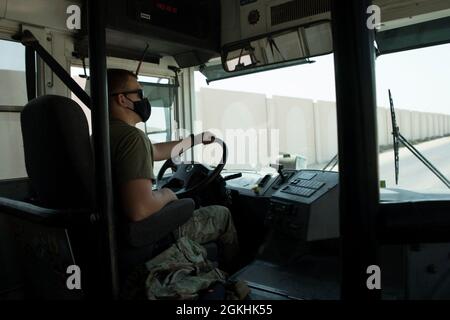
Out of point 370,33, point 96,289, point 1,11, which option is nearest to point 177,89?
point 1,11

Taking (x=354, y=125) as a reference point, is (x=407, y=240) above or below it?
below

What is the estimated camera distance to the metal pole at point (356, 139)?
754 mm

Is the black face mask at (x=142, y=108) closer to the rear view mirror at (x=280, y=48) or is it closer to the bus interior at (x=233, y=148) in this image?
the bus interior at (x=233, y=148)

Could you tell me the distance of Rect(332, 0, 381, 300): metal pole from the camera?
2.47 ft

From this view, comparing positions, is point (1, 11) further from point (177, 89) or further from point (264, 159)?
point (264, 159)

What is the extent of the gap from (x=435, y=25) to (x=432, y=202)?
1.69 metres

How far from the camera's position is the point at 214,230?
88.4 inches

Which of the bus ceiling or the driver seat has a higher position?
the bus ceiling

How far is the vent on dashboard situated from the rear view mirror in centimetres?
8

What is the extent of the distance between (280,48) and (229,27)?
1.67 ft

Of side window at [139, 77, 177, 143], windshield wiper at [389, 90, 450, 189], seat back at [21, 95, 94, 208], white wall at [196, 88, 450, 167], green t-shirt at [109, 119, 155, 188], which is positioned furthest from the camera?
side window at [139, 77, 177, 143]

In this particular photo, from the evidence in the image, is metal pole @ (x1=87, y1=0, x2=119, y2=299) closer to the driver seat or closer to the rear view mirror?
the driver seat

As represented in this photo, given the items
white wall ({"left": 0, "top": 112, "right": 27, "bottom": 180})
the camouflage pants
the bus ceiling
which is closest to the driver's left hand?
the camouflage pants
